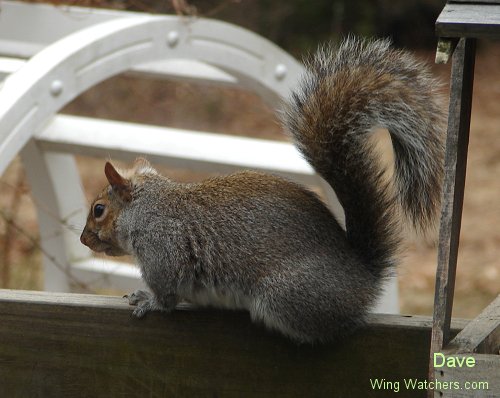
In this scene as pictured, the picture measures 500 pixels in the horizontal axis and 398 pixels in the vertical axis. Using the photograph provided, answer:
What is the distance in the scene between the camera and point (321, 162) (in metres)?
1.52

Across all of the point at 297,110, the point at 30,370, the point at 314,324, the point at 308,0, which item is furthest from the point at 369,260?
the point at 308,0

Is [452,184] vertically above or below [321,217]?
above

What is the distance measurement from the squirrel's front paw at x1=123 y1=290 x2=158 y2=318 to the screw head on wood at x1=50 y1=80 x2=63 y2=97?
0.58 meters

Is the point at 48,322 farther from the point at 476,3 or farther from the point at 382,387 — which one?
the point at 476,3

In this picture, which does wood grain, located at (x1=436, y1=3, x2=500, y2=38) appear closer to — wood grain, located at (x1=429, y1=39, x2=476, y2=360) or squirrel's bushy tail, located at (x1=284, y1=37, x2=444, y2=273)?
wood grain, located at (x1=429, y1=39, x2=476, y2=360)

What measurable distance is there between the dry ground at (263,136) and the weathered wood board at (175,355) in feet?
3.87

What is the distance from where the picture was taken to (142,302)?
158 centimetres

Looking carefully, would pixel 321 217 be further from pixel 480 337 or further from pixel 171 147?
pixel 171 147

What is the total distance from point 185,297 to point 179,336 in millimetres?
63

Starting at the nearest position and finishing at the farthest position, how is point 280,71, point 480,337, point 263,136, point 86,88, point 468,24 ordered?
point 468,24
point 480,337
point 86,88
point 280,71
point 263,136

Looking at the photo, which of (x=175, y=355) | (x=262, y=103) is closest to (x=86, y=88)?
(x=175, y=355)

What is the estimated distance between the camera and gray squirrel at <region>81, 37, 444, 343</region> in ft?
4.86

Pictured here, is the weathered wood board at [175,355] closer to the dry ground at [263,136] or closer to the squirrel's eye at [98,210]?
the squirrel's eye at [98,210]

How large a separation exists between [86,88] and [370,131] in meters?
0.84
